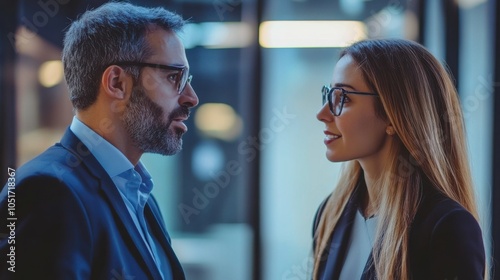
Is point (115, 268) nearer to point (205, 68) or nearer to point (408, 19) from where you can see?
point (205, 68)

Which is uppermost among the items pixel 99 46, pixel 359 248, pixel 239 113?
pixel 99 46

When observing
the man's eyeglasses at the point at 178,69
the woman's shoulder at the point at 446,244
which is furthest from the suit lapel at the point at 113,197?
the woman's shoulder at the point at 446,244

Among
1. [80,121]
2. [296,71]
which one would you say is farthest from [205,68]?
[80,121]

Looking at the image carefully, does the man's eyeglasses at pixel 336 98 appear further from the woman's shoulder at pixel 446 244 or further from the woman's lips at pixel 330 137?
the woman's shoulder at pixel 446 244

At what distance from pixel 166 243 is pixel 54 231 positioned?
402 millimetres

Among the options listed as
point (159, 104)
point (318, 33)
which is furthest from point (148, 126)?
point (318, 33)

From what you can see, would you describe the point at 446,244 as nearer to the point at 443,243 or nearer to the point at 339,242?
the point at 443,243

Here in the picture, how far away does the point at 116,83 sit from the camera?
1.38m

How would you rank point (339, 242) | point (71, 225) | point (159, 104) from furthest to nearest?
point (339, 242)
point (159, 104)
point (71, 225)

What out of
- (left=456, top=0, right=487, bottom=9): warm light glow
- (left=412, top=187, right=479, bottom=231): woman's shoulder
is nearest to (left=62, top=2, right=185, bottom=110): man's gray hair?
(left=412, top=187, right=479, bottom=231): woman's shoulder

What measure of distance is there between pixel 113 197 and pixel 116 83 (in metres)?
0.34

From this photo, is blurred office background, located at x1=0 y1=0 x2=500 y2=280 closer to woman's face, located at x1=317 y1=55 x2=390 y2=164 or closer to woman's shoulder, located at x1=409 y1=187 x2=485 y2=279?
woman's face, located at x1=317 y1=55 x2=390 y2=164

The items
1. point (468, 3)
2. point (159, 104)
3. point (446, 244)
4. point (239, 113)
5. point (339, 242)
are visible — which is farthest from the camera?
point (468, 3)

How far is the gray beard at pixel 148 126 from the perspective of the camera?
1.38 meters
